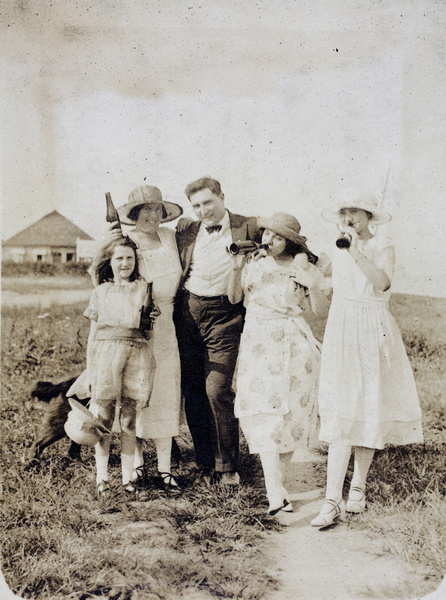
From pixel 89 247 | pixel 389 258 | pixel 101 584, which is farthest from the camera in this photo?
pixel 89 247

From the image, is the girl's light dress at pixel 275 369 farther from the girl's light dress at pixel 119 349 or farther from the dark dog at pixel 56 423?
the dark dog at pixel 56 423

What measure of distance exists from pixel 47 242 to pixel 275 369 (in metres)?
1.99

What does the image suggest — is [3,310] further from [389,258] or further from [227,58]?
[389,258]

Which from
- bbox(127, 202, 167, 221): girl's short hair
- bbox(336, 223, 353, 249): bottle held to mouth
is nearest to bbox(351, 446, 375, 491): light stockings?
bbox(336, 223, 353, 249): bottle held to mouth

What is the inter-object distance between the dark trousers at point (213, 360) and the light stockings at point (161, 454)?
32 centimetres

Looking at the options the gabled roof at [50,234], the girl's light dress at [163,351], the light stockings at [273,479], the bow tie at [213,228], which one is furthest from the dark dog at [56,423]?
the bow tie at [213,228]

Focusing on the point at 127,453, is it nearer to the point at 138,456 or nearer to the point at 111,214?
the point at 138,456

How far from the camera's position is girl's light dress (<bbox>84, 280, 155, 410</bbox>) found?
4023 mm

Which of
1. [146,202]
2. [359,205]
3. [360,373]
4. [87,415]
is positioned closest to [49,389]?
[87,415]

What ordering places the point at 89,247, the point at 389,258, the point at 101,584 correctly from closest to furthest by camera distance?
1. the point at 101,584
2. the point at 389,258
3. the point at 89,247

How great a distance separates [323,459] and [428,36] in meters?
3.27

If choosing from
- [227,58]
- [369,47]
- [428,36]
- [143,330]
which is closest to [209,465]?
[143,330]

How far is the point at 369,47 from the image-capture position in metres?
4.38

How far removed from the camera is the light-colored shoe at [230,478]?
4.23 metres
